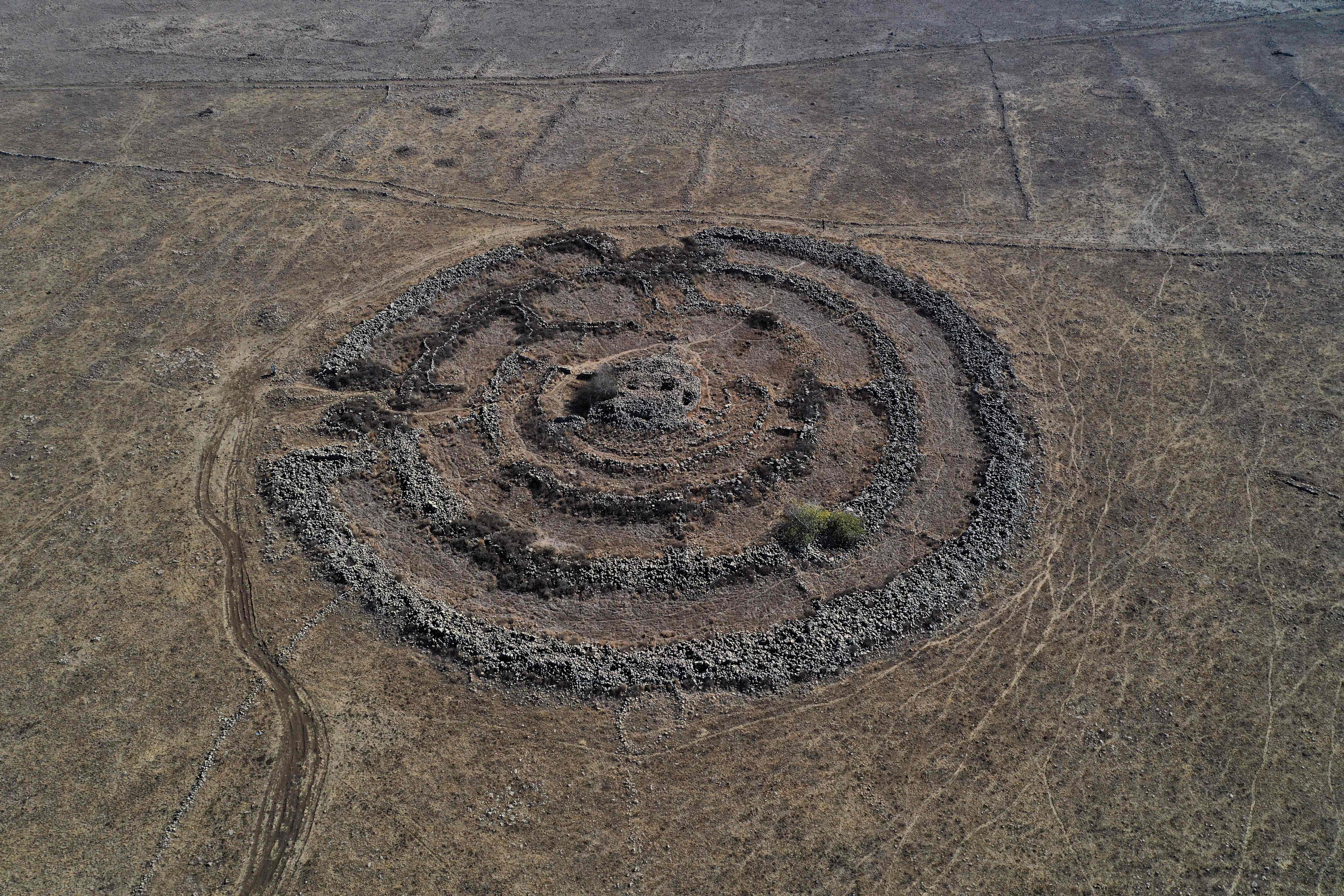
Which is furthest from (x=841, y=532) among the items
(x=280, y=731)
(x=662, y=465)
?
(x=280, y=731)

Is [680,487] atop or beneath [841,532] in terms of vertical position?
atop

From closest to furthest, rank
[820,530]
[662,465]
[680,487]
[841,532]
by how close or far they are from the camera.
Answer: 1. [841,532]
2. [820,530]
3. [680,487]
4. [662,465]

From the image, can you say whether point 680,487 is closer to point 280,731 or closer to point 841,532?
point 841,532

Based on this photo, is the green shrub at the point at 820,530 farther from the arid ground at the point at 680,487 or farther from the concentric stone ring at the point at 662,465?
the arid ground at the point at 680,487

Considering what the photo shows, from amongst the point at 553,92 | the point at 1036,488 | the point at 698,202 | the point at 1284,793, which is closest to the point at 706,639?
the point at 1036,488

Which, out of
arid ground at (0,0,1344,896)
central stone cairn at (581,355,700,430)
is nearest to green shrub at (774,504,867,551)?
arid ground at (0,0,1344,896)

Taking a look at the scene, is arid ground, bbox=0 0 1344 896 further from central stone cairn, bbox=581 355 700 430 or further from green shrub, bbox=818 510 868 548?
green shrub, bbox=818 510 868 548
